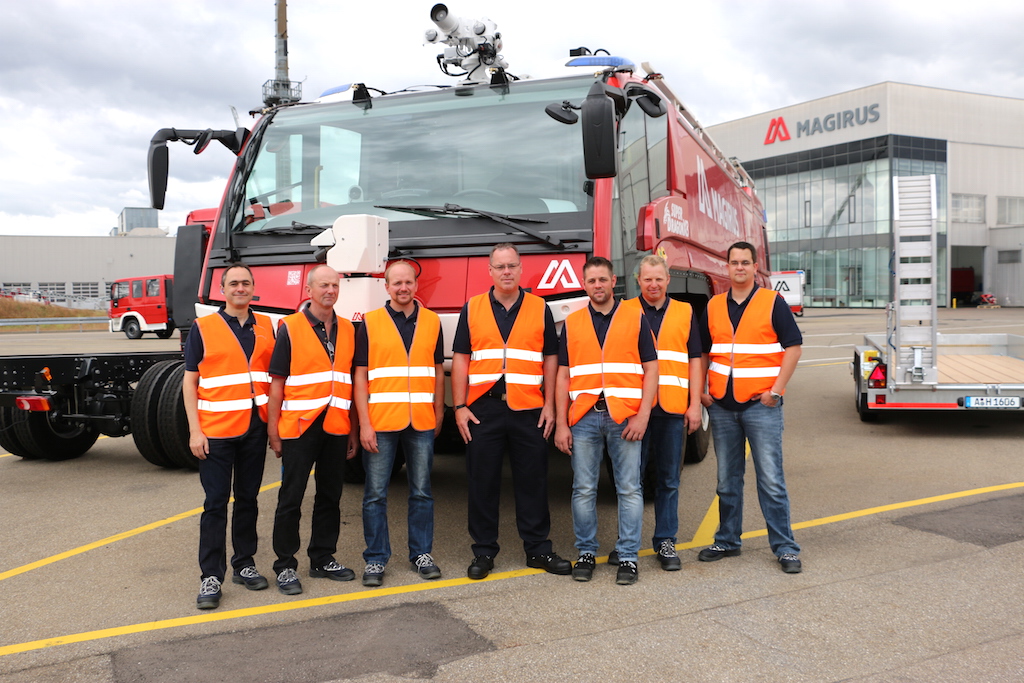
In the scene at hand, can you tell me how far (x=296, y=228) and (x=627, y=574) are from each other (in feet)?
9.82

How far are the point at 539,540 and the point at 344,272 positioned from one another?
1929mm

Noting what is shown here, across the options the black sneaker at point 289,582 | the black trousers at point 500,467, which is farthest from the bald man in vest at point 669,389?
the black sneaker at point 289,582

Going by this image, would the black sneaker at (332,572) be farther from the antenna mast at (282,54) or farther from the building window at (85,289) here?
the building window at (85,289)

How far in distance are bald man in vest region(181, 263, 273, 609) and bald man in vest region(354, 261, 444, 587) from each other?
539mm

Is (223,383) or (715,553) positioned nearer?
(223,383)


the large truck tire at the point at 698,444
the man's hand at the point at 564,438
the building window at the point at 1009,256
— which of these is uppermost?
the building window at the point at 1009,256

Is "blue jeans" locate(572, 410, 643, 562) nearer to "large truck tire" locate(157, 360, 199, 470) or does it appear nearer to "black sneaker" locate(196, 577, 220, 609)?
"black sneaker" locate(196, 577, 220, 609)

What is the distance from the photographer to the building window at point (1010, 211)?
55375 mm

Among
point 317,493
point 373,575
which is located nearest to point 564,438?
point 373,575

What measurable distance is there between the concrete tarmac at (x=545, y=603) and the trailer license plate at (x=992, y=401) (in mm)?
1859

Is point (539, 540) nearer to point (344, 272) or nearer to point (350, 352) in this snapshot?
point (350, 352)

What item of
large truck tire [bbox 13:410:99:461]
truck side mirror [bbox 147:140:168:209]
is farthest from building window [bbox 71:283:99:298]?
truck side mirror [bbox 147:140:168:209]

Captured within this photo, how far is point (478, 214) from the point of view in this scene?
505 cm

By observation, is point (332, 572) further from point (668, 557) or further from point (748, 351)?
point (748, 351)
